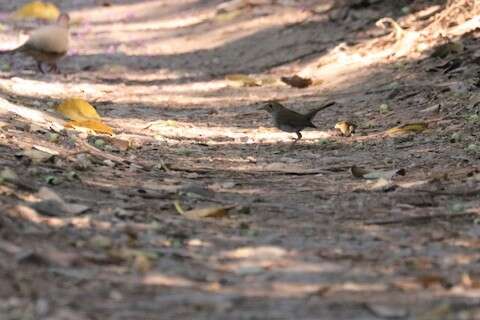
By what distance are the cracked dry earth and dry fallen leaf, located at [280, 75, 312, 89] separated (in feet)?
0.30

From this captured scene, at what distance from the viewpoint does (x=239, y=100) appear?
880cm

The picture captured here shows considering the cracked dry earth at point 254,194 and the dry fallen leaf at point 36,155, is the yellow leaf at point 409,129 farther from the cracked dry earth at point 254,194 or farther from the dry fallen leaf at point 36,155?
the dry fallen leaf at point 36,155

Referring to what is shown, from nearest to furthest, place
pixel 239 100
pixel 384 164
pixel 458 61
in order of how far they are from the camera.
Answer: pixel 384 164, pixel 458 61, pixel 239 100

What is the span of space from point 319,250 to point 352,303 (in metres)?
0.65

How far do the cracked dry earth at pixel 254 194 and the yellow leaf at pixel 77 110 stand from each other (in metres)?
0.23

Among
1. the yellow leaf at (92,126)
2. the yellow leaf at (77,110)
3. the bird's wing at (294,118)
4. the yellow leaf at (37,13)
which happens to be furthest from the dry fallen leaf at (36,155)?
the yellow leaf at (37,13)

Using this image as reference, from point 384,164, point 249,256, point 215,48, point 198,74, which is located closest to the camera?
point 249,256

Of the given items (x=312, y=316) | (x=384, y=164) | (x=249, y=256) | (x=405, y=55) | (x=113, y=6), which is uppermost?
(x=113, y=6)

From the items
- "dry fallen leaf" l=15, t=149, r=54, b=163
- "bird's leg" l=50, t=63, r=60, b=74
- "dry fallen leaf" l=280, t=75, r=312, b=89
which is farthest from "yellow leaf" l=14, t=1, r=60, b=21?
"dry fallen leaf" l=15, t=149, r=54, b=163

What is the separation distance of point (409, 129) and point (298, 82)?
8.31 ft

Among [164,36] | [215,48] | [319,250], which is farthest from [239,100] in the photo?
[319,250]

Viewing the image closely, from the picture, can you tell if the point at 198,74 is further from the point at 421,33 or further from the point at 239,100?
the point at 421,33

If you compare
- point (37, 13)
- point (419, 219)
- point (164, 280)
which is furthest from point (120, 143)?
point (37, 13)

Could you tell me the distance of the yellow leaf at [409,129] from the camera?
6.64m
